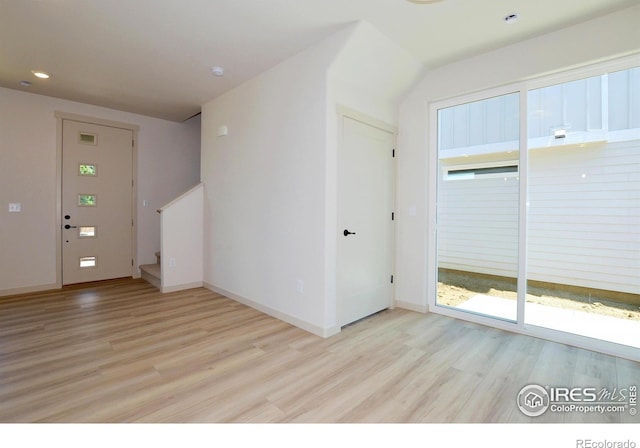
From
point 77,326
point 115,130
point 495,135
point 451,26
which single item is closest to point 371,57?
point 451,26

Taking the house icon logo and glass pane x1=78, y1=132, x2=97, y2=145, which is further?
glass pane x1=78, y1=132, x2=97, y2=145

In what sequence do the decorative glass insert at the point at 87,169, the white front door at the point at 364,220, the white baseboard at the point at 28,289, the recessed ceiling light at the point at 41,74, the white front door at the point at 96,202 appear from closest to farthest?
1. the white front door at the point at 364,220
2. the recessed ceiling light at the point at 41,74
3. the white baseboard at the point at 28,289
4. the white front door at the point at 96,202
5. the decorative glass insert at the point at 87,169

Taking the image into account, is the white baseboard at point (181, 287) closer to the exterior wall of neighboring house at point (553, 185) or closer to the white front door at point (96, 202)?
the white front door at point (96, 202)

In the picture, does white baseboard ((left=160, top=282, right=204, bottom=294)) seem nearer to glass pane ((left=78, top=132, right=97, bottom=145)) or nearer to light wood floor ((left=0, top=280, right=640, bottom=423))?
light wood floor ((left=0, top=280, right=640, bottom=423))

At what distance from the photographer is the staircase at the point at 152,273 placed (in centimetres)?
466

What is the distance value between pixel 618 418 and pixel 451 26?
313 centimetres

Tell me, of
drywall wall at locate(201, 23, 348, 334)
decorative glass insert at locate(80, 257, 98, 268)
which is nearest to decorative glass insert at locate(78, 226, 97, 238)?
decorative glass insert at locate(80, 257, 98, 268)

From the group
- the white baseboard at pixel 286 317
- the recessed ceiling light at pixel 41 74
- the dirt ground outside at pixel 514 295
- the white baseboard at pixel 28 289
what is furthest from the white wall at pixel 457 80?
the white baseboard at pixel 28 289

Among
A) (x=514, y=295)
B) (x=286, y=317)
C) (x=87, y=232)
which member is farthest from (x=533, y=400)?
(x=87, y=232)

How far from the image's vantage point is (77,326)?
3.11 meters

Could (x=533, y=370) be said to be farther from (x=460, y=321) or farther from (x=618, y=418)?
(x=460, y=321)

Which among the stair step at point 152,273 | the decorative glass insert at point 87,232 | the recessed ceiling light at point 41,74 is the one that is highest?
the recessed ceiling light at point 41,74

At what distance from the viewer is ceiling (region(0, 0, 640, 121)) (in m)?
2.42

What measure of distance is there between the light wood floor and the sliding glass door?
395 millimetres
